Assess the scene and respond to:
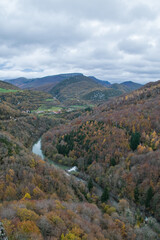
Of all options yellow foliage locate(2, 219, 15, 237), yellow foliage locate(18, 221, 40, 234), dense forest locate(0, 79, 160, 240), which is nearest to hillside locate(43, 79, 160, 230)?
dense forest locate(0, 79, 160, 240)

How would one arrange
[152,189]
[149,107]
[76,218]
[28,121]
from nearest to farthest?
[76,218] < [152,189] < [149,107] < [28,121]

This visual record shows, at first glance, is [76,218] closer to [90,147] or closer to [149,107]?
[90,147]

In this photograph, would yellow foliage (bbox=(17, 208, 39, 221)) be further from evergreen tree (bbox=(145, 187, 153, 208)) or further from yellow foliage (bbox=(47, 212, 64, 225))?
evergreen tree (bbox=(145, 187, 153, 208))

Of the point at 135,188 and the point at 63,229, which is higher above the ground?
the point at 63,229

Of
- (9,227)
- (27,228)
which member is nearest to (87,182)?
(27,228)

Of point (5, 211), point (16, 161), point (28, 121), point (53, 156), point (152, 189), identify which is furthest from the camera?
point (28, 121)

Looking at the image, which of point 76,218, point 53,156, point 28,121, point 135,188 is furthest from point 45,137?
point 76,218

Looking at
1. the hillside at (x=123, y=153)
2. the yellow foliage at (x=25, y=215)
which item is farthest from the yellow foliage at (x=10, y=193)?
the hillside at (x=123, y=153)

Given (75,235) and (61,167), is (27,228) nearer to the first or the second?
(75,235)
